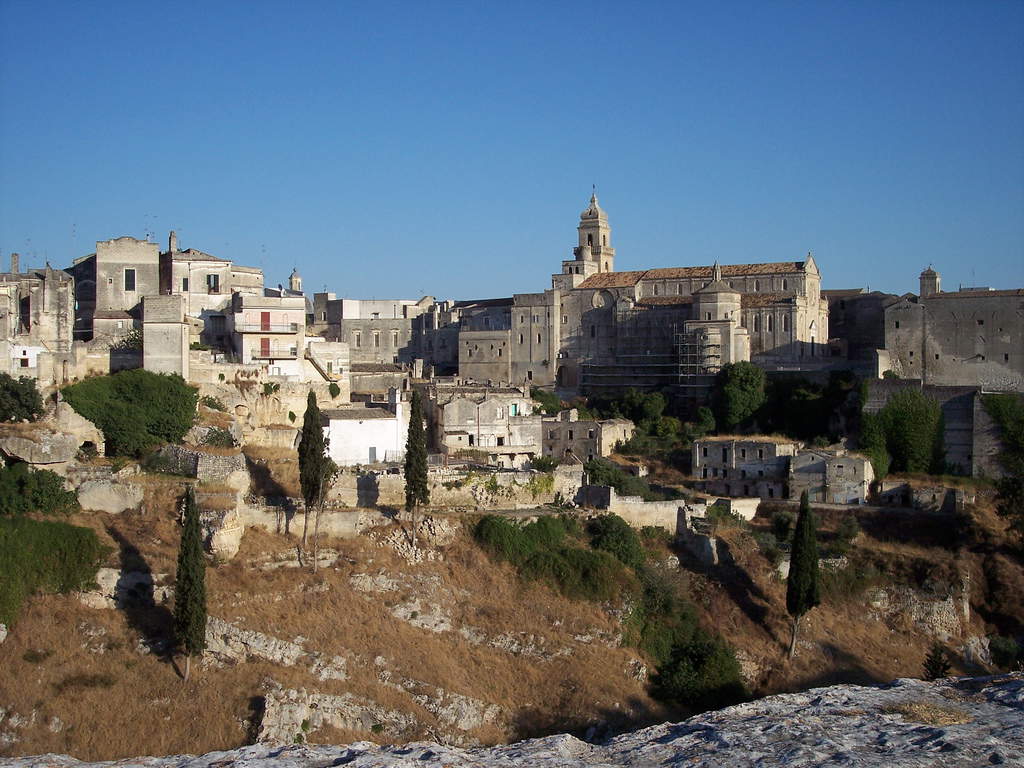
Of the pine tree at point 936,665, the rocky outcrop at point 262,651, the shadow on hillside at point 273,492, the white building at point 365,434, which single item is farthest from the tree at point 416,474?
the pine tree at point 936,665

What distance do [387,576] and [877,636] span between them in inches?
533

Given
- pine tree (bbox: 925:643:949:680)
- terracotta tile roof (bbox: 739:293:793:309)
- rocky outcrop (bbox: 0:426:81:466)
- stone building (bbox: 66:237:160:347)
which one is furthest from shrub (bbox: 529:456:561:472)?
stone building (bbox: 66:237:160:347)

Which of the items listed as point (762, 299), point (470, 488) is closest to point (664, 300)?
point (762, 299)

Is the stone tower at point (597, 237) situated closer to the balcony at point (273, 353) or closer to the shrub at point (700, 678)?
the balcony at point (273, 353)

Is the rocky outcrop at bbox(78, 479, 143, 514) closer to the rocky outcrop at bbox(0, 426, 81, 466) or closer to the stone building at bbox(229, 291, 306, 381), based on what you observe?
the rocky outcrop at bbox(0, 426, 81, 466)

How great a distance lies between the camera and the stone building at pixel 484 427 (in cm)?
4131

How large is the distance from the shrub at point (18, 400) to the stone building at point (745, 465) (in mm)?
22079

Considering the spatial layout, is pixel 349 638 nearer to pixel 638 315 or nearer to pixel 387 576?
pixel 387 576

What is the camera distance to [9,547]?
26.8m

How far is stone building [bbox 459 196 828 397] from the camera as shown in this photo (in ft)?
168

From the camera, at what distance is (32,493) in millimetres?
29016

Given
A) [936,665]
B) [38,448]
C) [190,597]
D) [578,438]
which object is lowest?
[936,665]

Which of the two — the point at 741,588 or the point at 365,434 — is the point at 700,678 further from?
the point at 365,434

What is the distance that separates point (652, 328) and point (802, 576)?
23877 mm
